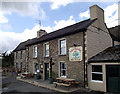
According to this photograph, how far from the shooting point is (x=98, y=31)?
37.7 feet

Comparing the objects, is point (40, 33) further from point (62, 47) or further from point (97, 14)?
point (97, 14)

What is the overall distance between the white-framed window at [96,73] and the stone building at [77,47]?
0.66 metres

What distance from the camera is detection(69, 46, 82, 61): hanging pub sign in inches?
407

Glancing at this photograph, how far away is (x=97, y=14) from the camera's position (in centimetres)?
1138

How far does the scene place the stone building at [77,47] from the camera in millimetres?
10094

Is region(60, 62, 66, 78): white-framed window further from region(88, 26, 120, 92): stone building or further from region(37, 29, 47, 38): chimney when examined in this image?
region(37, 29, 47, 38): chimney

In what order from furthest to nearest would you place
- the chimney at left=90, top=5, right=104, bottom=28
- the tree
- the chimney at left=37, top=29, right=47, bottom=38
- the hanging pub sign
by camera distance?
the tree
the chimney at left=37, top=29, right=47, bottom=38
the chimney at left=90, top=5, right=104, bottom=28
the hanging pub sign

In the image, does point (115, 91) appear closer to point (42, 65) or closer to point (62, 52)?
point (62, 52)

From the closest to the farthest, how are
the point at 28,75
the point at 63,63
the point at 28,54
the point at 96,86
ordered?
the point at 96,86 → the point at 63,63 → the point at 28,75 → the point at 28,54

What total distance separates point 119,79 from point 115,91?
3.31 feet

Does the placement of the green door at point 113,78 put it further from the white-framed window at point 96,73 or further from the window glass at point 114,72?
the white-framed window at point 96,73

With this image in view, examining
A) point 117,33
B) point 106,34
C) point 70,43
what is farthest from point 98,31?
point 117,33

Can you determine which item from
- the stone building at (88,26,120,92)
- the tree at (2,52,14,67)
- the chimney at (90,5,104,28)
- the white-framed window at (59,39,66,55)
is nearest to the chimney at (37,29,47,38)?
the white-framed window at (59,39,66,55)

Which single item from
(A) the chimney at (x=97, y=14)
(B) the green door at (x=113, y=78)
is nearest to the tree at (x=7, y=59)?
(A) the chimney at (x=97, y=14)
